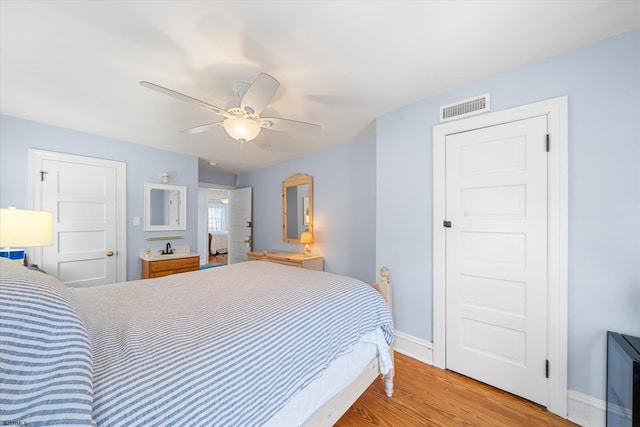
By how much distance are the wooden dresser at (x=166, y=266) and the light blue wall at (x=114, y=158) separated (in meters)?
0.33

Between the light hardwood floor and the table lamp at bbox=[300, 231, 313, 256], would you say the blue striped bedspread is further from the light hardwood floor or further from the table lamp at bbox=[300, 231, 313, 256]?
the table lamp at bbox=[300, 231, 313, 256]

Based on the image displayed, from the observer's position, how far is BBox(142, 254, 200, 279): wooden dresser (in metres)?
3.04

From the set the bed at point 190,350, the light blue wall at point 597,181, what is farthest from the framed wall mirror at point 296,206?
the light blue wall at point 597,181

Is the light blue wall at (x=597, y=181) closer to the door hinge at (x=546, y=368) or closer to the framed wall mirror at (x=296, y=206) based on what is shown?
the door hinge at (x=546, y=368)

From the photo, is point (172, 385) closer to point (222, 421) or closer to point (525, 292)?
point (222, 421)

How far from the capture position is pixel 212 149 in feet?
11.4

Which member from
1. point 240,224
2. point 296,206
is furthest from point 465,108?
point 240,224

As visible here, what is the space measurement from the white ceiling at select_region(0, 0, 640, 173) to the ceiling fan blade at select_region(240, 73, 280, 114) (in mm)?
264

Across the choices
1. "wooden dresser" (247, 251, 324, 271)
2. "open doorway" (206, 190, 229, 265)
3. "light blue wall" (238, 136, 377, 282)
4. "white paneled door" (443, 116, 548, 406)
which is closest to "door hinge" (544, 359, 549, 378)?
"white paneled door" (443, 116, 548, 406)

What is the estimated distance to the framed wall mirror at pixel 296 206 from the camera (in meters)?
3.79

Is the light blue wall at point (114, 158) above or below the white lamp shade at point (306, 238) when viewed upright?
above

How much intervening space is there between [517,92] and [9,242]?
3376 mm

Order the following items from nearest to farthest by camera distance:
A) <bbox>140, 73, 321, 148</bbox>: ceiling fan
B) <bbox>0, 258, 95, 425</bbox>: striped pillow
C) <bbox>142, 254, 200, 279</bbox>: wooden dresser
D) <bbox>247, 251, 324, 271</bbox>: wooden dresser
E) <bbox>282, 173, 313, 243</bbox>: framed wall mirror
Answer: <bbox>0, 258, 95, 425</bbox>: striped pillow, <bbox>140, 73, 321, 148</bbox>: ceiling fan, <bbox>142, 254, 200, 279</bbox>: wooden dresser, <bbox>247, 251, 324, 271</bbox>: wooden dresser, <bbox>282, 173, 313, 243</bbox>: framed wall mirror

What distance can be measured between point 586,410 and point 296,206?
3.55m
